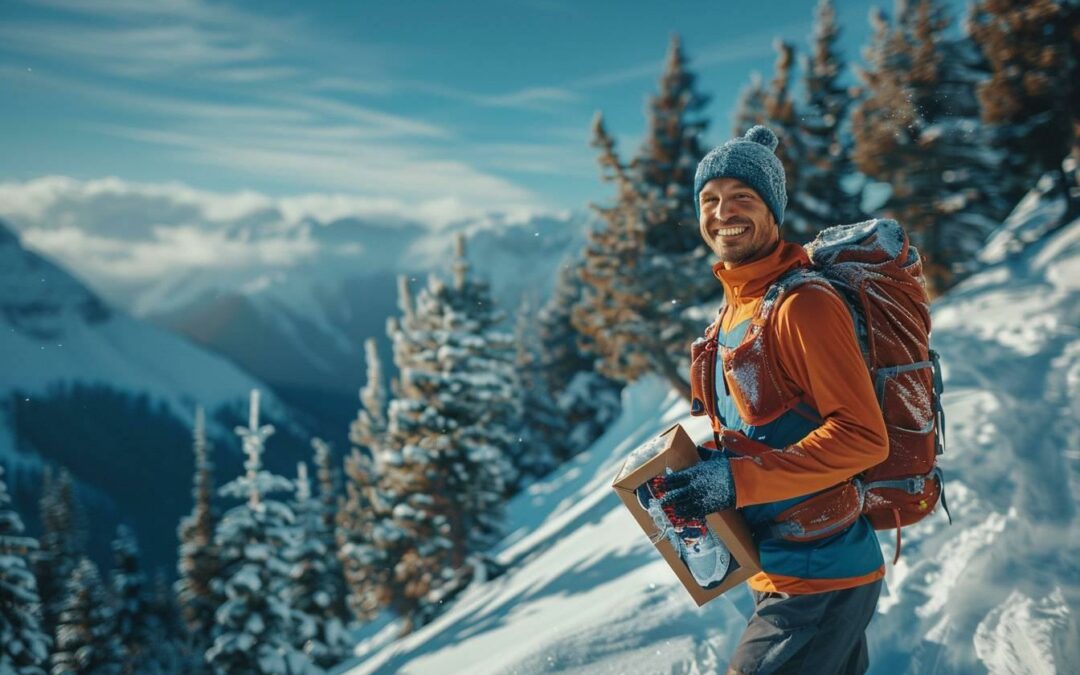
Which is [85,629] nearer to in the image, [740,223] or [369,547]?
[369,547]

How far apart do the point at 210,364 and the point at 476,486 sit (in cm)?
13920

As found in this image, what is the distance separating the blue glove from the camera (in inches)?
74.1

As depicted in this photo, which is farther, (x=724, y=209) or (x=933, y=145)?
(x=933, y=145)

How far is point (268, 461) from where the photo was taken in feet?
314

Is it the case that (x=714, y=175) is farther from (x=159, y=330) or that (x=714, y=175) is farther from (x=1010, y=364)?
(x=159, y=330)

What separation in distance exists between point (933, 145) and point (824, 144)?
10.5 feet

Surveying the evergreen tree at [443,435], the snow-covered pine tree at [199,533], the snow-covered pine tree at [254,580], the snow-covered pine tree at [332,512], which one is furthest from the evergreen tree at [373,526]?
the snow-covered pine tree at [199,533]

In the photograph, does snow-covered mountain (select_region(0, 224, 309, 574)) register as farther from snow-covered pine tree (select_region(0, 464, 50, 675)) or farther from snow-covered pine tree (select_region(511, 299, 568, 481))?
snow-covered pine tree (select_region(0, 464, 50, 675))

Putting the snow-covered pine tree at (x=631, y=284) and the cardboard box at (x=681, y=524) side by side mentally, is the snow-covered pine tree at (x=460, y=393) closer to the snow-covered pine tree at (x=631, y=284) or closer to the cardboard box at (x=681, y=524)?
the snow-covered pine tree at (x=631, y=284)

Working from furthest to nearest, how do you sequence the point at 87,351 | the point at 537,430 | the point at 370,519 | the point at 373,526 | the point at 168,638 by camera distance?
the point at 87,351
the point at 168,638
the point at 537,430
the point at 370,519
the point at 373,526

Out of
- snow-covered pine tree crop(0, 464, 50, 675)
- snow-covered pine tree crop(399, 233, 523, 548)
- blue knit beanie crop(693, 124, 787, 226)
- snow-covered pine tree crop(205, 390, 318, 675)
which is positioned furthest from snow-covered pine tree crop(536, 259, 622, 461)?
blue knit beanie crop(693, 124, 787, 226)

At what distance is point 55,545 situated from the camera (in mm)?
29938

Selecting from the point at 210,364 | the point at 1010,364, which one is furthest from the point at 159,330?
the point at 1010,364

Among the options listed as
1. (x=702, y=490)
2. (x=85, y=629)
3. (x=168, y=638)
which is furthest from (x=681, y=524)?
(x=168, y=638)
